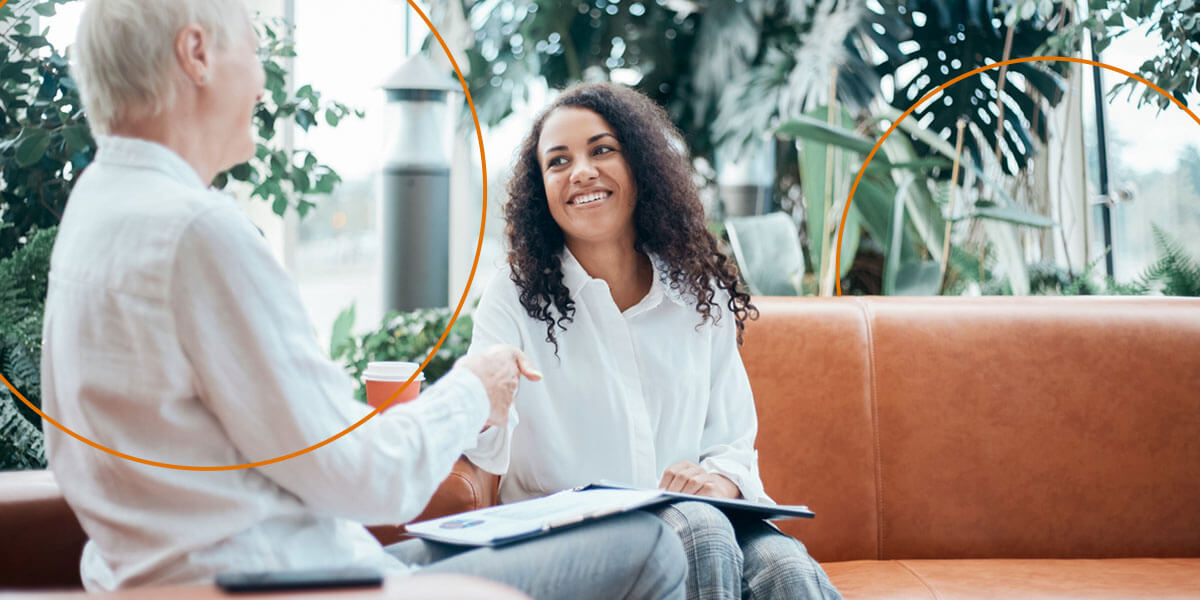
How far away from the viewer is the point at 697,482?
1578mm

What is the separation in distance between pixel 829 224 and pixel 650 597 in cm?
231

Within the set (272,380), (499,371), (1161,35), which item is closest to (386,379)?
(499,371)

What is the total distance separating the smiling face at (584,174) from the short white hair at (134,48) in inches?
32.2

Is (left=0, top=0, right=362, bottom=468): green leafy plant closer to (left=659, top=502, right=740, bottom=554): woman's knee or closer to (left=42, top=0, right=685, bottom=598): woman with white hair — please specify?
(left=42, top=0, right=685, bottom=598): woman with white hair

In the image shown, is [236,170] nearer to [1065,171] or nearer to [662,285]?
[662,285]

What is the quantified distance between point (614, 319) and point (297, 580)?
968mm

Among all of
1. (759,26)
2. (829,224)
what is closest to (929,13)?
(759,26)

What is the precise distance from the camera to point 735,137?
3.75 meters

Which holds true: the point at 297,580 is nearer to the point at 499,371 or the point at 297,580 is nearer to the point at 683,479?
the point at 499,371

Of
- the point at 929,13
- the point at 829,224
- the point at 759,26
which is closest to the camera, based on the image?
the point at 829,224

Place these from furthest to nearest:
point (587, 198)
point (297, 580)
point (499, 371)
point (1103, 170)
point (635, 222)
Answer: point (1103, 170)
point (635, 222)
point (587, 198)
point (499, 371)
point (297, 580)

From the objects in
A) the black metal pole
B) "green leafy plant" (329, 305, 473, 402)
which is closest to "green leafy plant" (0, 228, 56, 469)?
"green leafy plant" (329, 305, 473, 402)

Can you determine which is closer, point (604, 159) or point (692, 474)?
point (692, 474)

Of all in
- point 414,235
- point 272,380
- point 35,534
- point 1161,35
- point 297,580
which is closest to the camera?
point 297,580
